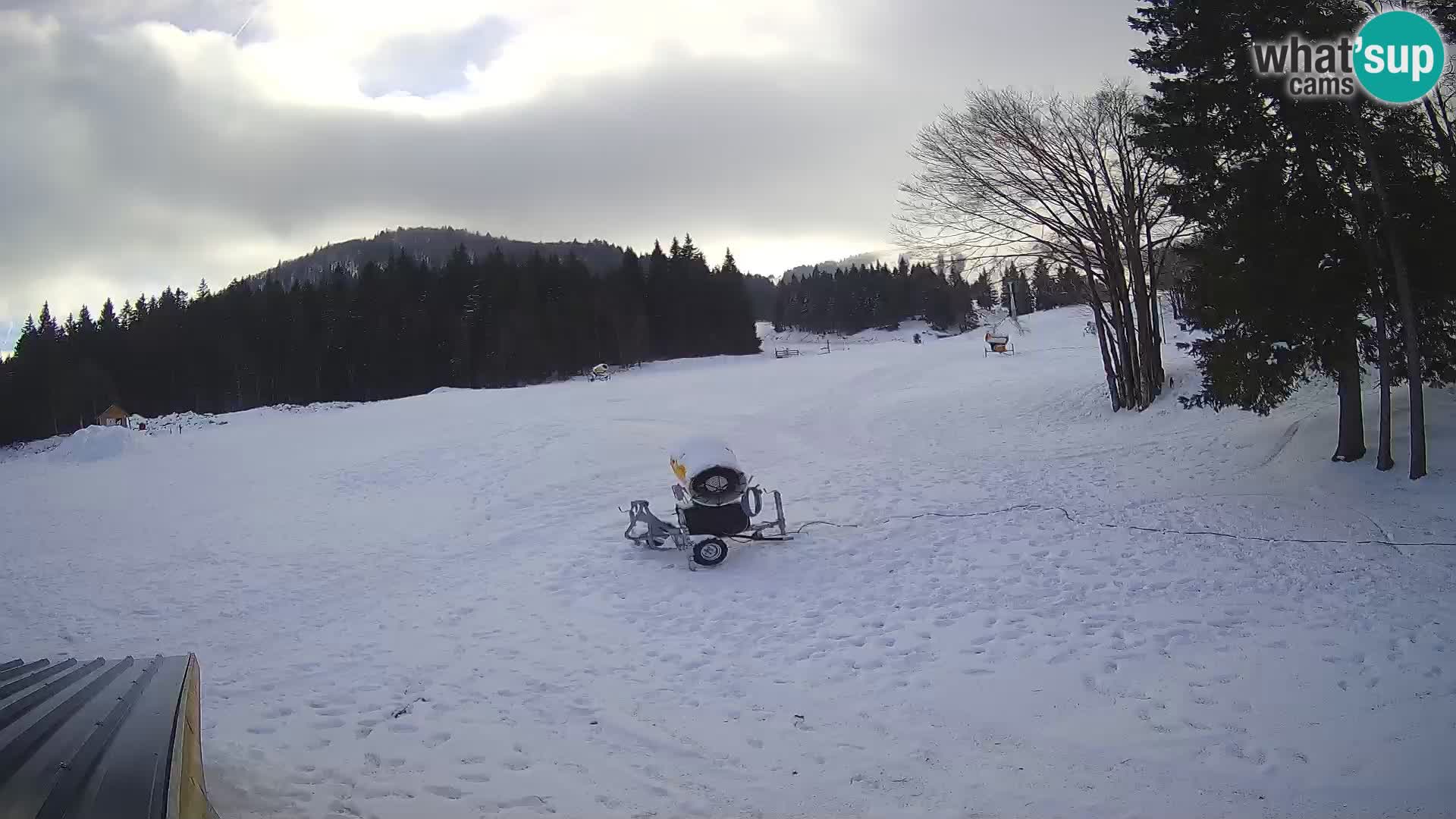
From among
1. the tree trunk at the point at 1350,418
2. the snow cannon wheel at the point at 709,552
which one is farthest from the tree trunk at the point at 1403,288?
the snow cannon wheel at the point at 709,552

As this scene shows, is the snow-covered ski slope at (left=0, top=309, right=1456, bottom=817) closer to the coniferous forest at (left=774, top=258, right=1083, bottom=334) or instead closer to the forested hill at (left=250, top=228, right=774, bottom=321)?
the coniferous forest at (left=774, top=258, right=1083, bottom=334)

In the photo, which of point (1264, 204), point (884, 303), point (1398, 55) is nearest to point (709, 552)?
point (1264, 204)

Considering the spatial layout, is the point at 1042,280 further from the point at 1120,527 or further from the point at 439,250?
the point at 439,250

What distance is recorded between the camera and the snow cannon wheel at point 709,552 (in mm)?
9516

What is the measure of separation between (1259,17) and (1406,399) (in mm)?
6460

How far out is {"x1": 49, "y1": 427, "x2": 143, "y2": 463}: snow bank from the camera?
21.8m

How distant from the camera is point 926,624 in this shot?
7363 millimetres

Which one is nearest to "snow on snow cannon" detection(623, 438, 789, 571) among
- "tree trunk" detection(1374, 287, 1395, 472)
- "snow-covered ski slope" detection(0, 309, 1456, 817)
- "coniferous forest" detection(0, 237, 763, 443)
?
"snow-covered ski slope" detection(0, 309, 1456, 817)

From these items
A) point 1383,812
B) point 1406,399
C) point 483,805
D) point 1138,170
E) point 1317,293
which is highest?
point 1138,170

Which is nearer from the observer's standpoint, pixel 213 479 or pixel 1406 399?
pixel 1406 399

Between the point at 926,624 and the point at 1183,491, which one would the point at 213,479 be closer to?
the point at 926,624

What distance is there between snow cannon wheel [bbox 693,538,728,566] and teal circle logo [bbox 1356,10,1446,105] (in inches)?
407

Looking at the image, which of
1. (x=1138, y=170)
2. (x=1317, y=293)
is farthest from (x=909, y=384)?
(x=1317, y=293)

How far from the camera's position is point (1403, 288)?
30.8ft
